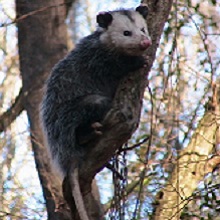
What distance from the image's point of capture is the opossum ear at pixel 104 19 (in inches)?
180

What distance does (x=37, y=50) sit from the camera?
6371 mm

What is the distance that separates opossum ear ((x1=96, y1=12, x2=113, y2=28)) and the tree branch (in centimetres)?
201

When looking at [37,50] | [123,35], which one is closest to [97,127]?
[123,35]

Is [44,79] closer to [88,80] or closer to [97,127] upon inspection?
[88,80]

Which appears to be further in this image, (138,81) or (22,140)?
(22,140)

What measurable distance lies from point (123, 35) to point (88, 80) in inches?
15.8

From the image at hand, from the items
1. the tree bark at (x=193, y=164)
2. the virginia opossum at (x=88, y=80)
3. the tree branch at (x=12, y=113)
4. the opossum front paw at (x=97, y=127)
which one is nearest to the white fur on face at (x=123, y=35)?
the virginia opossum at (x=88, y=80)

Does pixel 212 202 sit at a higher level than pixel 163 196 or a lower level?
lower

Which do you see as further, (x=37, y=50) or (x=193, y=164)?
(x=37, y=50)

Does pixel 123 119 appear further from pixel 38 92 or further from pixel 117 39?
pixel 38 92

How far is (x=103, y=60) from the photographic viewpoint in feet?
14.7

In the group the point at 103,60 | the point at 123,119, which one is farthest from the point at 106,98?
the point at 123,119

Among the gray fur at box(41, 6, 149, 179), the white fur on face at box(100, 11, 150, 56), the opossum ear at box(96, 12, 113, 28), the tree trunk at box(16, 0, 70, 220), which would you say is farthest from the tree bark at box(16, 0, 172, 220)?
the opossum ear at box(96, 12, 113, 28)

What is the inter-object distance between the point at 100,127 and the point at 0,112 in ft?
9.90
